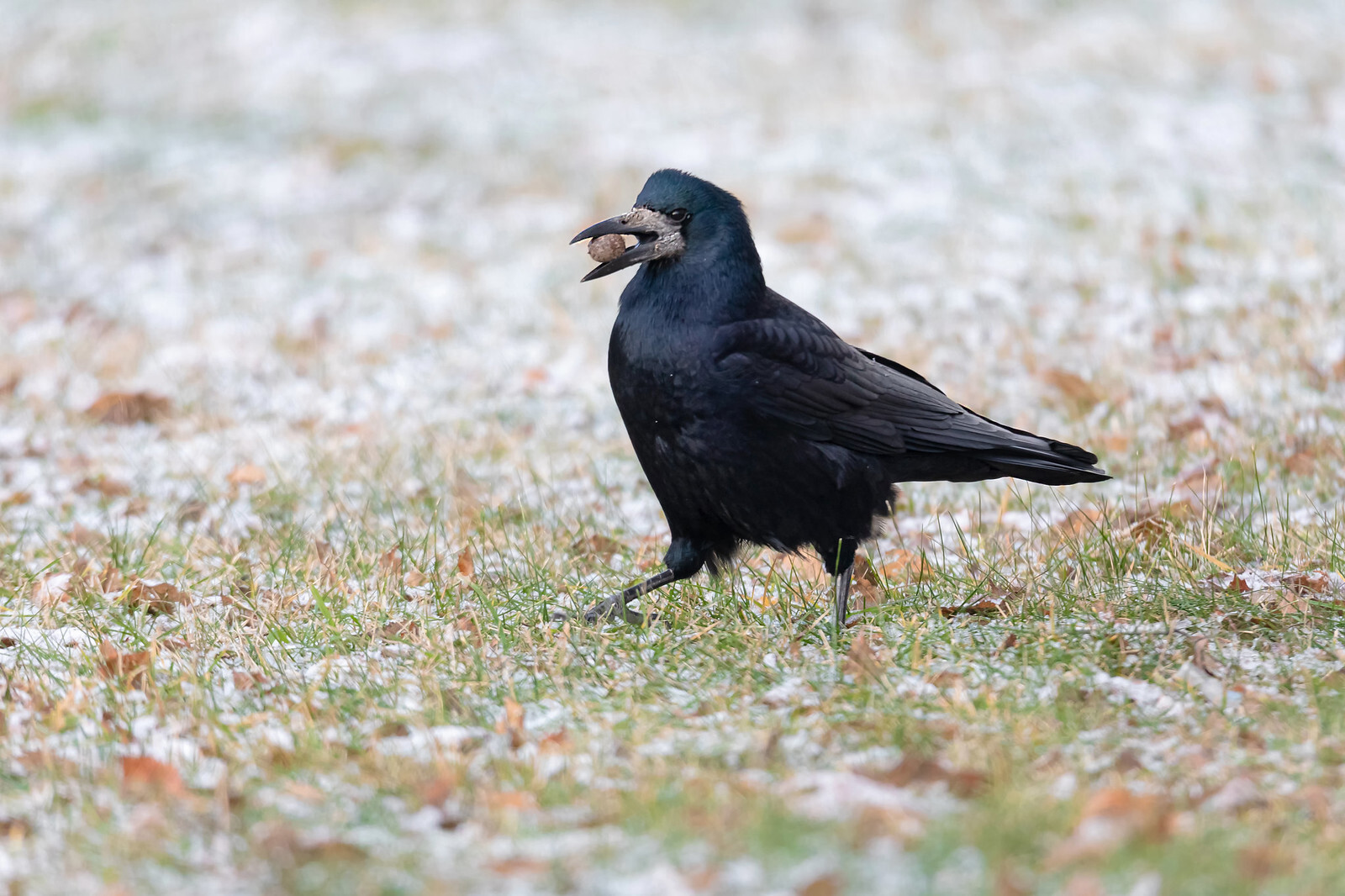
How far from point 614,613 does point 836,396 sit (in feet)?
2.94

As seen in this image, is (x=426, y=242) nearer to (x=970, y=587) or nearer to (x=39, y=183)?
(x=39, y=183)

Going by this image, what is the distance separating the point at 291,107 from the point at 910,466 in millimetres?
9628

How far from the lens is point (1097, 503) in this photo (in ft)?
16.2

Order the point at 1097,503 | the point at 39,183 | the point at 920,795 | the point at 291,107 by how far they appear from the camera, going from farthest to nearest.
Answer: the point at 291,107 → the point at 39,183 → the point at 1097,503 → the point at 920,795

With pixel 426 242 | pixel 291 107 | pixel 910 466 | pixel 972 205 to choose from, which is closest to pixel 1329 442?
pixel 910 466

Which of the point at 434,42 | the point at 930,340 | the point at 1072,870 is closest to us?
A: the point at 1072,870

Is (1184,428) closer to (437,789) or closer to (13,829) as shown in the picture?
(437,789)

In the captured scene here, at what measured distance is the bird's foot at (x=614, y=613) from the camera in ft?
13.3

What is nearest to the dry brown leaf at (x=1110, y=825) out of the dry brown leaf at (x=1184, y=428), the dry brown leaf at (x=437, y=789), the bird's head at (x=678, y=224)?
the dry brown leaf at (x=437, y=789)

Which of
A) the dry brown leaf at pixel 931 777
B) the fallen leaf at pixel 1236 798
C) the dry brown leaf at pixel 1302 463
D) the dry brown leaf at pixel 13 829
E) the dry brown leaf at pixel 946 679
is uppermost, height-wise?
the dry brown leaf at pixel 1302 463

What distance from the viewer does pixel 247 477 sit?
6027 mm

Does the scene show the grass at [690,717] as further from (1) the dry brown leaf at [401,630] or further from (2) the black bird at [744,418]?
(2) the black bird at [744,418]

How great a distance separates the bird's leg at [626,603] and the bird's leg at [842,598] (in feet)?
1.61

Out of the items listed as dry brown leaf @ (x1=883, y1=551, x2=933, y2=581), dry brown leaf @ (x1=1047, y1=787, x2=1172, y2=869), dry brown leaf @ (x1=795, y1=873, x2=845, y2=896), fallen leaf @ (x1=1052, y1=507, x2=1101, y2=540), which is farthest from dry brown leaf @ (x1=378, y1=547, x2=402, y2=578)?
dry brown leaf @ (x1=1047, y1=787, x2=1172, y2=869)
